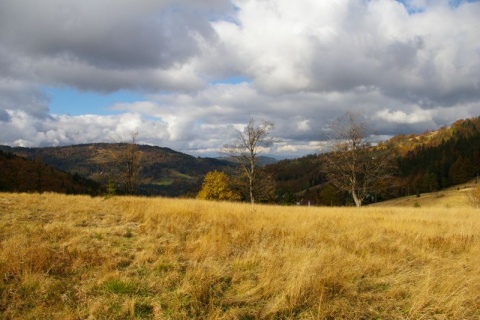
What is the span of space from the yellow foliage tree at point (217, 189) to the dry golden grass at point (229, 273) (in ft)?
147

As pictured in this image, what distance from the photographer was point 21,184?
2670 inches

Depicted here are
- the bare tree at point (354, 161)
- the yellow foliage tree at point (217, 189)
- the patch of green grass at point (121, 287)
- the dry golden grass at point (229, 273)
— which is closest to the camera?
the dry golden grass at point (229, 273)

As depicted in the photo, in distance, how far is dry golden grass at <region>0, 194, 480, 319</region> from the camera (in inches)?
173

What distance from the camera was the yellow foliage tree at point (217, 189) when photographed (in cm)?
5434

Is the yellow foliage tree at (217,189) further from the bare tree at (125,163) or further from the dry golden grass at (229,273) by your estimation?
the dry golden grass at (229,273)

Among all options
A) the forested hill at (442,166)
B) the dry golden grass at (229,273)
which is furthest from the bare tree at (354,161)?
the forested hill at (442,166)

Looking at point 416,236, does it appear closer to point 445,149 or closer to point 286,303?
point 286,303

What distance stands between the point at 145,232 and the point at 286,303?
565 cm

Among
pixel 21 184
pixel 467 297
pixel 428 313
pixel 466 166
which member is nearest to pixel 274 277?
pixel 428 313

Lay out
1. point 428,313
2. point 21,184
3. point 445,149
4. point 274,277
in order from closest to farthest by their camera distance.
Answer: point 428,313
point 274,277
point 21,184
point 445,149

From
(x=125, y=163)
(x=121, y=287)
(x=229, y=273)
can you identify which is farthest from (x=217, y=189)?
(x=121, y=287)

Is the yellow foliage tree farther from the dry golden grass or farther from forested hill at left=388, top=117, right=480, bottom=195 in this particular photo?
forested hill at left=388, top=117, right=480, bottom=195

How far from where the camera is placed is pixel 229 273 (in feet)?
18.9

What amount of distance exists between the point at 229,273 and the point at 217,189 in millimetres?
49301
